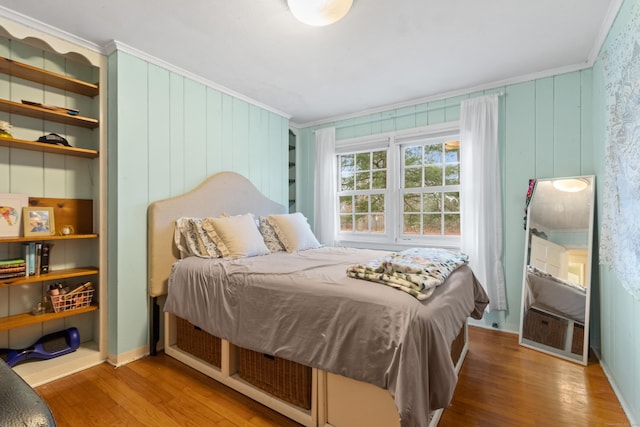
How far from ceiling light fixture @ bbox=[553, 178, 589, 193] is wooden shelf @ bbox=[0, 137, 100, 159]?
3682 mm

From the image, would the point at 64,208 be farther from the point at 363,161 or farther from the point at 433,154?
the point at 433,154

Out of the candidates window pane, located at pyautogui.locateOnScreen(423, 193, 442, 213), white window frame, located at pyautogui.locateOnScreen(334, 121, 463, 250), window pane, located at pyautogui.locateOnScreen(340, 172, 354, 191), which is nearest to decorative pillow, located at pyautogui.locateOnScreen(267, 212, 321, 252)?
white window frame, located at pyautogui.locateOnScreen(334, 121, 463, 250)

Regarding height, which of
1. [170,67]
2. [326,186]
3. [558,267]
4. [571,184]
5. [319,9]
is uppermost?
[170,67]

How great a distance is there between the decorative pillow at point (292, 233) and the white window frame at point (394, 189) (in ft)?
3.04

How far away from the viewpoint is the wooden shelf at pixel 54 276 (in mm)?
1884

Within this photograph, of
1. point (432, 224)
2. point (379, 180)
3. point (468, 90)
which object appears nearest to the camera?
point (468, 90)

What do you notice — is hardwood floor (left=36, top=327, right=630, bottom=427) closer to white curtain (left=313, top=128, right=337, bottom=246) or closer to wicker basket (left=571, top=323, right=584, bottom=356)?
wicker basket (left=571, top=323, right=584, bottom=356)

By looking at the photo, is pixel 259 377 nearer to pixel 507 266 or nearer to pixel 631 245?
pixel 631 245

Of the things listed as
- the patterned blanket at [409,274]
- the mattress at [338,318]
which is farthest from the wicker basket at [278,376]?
the patterned blanket at [409,274]

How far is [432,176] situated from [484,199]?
638 millimetres

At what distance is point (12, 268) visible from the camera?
1.94 m

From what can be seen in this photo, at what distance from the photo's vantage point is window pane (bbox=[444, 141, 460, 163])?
3215 mm

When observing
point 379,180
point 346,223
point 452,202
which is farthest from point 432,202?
point 346,223

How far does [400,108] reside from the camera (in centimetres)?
344
